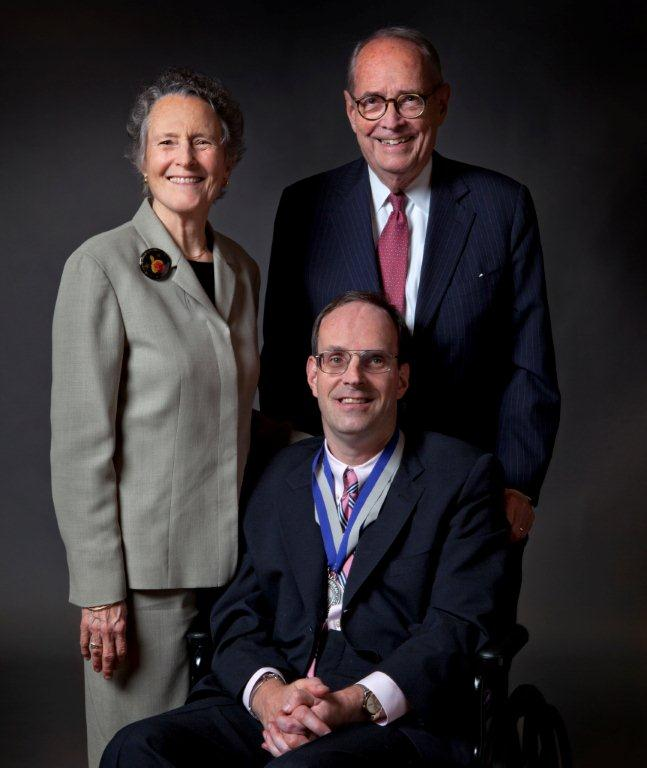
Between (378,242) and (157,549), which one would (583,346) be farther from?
(157,549)

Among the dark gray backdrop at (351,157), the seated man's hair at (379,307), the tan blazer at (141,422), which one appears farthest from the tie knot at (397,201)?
the dark gray backdrop at (351,157)

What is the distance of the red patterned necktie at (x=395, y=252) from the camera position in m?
3.86

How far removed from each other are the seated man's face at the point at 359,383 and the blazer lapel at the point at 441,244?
1.11ft

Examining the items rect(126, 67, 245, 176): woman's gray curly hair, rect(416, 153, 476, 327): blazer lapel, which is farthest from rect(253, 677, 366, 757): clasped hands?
rect(126, 67, 245, 176): woman's gray curly hair

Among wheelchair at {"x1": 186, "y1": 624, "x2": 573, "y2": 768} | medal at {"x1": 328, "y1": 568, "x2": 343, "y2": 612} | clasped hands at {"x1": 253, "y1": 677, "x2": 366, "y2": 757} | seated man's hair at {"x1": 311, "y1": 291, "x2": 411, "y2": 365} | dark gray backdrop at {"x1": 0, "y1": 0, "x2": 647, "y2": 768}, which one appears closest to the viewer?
clasped hands at {"x1": 253, "y1": 677, "x2": 366, "y2": 757}

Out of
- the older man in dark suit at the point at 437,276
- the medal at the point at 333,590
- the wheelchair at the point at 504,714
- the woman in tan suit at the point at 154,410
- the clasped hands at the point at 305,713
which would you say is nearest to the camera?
the clasped hands at the point at 305,713

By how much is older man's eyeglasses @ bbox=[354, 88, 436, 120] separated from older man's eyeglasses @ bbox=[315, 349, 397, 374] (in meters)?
0.74

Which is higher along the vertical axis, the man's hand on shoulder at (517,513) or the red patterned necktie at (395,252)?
the red patterned necktie at (395,252)

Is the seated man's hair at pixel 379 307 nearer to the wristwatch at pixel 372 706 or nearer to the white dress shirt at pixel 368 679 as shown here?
the white dress shirt at pixel 368 679

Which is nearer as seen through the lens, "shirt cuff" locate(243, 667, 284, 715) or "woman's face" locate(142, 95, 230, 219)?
"shirt cuff" locate(243, 667, 284, 715)

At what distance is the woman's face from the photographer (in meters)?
3.44

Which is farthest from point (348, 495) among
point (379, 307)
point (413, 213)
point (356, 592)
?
point (413, 213)

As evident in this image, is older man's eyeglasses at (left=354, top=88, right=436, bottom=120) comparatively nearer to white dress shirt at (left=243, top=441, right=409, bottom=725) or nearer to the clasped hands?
white dress shirt at (left=243, top=441, right=409, bottom=725)

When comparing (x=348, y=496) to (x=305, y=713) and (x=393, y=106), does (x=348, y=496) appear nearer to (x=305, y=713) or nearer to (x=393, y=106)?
(x=305, y=713)
